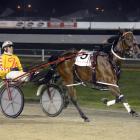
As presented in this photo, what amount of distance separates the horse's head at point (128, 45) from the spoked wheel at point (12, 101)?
2.18 meters

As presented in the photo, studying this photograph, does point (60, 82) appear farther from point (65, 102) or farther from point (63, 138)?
point (63, 138)

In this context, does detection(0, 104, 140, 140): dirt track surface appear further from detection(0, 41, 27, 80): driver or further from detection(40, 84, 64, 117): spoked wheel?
detection(0, 41, 27, 80): driver

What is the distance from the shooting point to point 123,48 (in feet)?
36.4

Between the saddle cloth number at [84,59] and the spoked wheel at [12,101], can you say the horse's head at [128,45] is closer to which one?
the saddle cloth number at [84,59]

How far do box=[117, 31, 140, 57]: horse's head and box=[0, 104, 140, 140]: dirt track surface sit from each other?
51.3 inches

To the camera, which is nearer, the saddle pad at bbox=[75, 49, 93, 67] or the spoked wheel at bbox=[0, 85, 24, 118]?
the saddle pad at bbox=[75, 49, 93, 67]

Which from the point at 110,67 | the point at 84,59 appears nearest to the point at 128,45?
the point at 110,67

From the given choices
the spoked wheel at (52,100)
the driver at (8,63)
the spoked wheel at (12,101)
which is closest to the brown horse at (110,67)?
the spoked wheel at (52,100)

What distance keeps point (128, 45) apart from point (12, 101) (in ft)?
8.39

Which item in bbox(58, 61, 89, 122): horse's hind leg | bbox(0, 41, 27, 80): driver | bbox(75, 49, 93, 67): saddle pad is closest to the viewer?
bbox(75, 49, 93, 67): saddle pad

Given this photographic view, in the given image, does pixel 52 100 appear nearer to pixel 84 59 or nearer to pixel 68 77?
pixel 68 77

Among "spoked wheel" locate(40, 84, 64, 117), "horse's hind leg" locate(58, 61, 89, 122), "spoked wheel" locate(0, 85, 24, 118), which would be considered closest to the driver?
"spoked wheel" locate(0, 85, 24, 118)

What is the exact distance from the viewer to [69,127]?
9977 millimetres

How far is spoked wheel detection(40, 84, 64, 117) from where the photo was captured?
1168 cm
